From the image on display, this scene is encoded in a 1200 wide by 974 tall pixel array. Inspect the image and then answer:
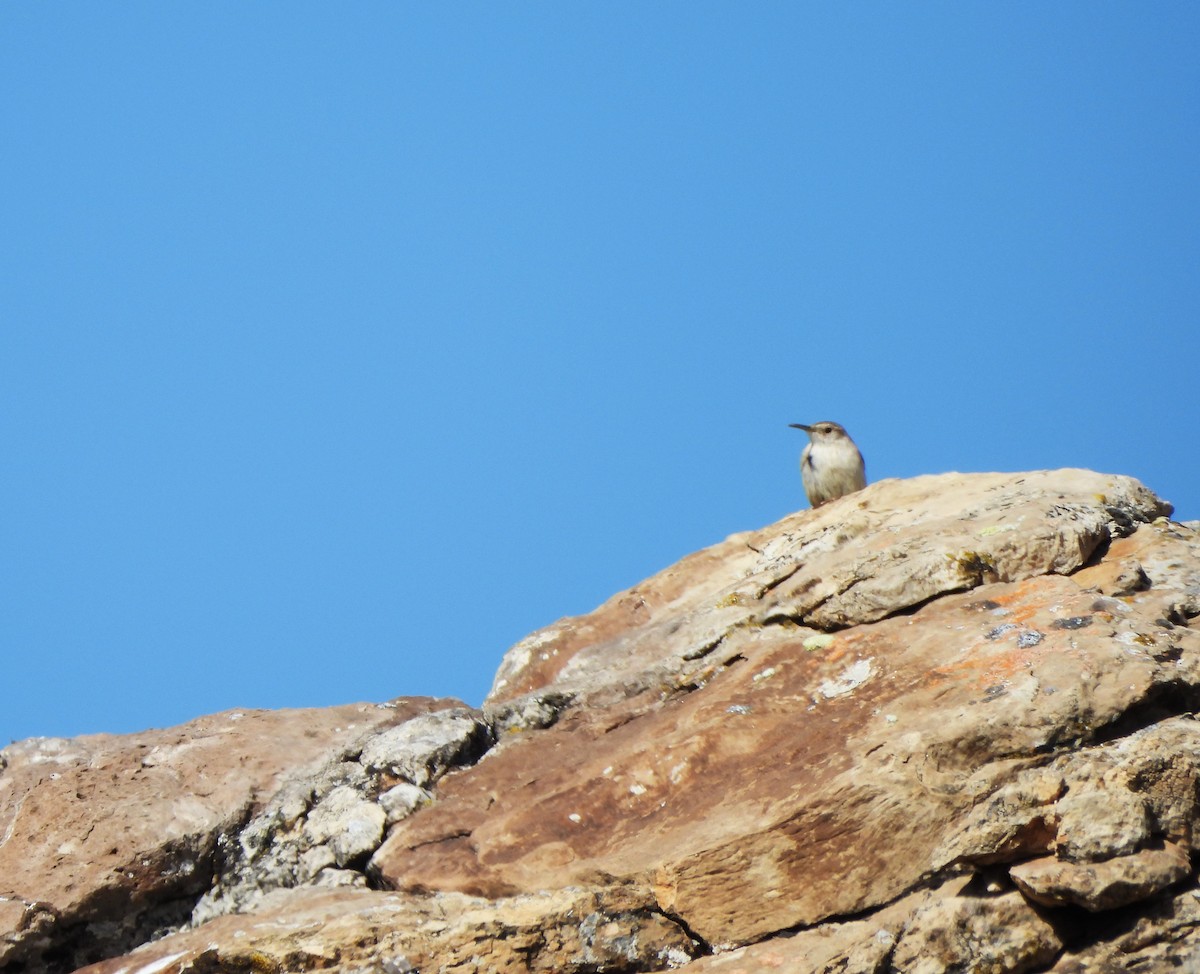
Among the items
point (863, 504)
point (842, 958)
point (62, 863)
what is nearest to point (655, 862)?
point (842, 958)

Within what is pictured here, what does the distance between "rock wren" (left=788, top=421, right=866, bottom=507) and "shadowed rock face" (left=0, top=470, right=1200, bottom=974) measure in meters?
5.44

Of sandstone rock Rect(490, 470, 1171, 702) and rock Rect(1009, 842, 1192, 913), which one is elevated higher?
sandstone rock Rect(490, 470, 1171, 702)

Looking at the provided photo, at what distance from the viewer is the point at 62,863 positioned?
7.96m

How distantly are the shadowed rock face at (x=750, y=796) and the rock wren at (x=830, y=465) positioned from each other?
5439 mm

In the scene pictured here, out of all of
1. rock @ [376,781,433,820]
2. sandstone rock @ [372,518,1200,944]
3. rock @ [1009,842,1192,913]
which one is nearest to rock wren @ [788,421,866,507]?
sandstone rock @ [372,518,1200,944]

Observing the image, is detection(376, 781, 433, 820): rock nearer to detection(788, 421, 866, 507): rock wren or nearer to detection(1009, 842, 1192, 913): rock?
detection(1009, 842, 1192, 913): rock

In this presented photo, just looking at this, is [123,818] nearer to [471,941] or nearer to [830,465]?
[471,941]

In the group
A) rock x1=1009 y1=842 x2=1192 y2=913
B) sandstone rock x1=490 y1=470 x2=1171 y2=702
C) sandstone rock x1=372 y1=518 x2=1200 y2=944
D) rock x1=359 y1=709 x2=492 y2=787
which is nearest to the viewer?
rock x1=1009 y1=842 x2=1192 y2=913

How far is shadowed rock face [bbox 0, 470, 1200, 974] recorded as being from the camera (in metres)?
6.08

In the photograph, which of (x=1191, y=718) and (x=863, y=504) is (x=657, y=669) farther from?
(x=1191, y=718)

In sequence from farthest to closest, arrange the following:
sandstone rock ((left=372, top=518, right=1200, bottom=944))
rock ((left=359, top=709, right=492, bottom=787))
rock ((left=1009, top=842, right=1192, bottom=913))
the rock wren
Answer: the rock wren
rock ((left=359, top=709, right=492, bottom=787))
sandstone rock ((left=372, top=518, right=1200, bottom=944))
rock ((left=1009, top=842, right=1192, bottom=913))

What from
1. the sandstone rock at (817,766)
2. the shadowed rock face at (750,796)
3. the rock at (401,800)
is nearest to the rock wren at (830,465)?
the shadowed rock face at (750,796)

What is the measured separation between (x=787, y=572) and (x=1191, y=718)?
3.48 m

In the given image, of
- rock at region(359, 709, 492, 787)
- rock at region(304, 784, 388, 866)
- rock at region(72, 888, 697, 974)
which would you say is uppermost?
rock at region(359, 709, 492, 787)
